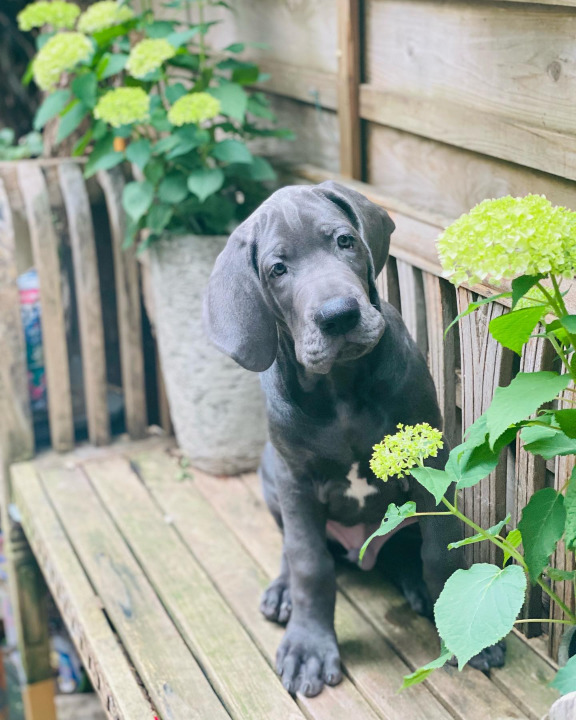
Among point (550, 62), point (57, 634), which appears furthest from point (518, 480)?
point (57, 634)

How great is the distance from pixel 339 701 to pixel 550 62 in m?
1.61

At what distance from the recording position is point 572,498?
67.4 inches

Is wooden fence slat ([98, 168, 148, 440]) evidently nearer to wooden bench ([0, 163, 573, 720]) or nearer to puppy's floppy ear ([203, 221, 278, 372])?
wooden bench ([0, 163, 573, 720])

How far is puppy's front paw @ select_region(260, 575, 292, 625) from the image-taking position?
2596 millimetres

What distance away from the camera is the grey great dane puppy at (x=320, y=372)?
1.95 m

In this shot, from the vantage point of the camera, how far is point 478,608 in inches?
65.1

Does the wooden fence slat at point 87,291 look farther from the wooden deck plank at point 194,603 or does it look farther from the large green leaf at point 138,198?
the large green leaf at point 138,198

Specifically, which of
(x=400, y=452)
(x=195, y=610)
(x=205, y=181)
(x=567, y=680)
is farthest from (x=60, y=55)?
(x=567, y=680)

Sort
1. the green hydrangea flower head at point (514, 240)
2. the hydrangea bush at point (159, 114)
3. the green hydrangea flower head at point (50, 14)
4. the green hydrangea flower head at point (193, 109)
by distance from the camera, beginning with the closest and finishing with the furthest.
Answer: the green hydrangea flower head at point (514, 240) → the green hydrangea flower head at point (193, 109) → the hydrangea bush at point (159, 114) → the green hydrangea flower head at point (50, 14)

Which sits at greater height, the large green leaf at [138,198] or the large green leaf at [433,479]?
the large green leaf at [138,198]

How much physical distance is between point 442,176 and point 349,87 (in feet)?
1.70

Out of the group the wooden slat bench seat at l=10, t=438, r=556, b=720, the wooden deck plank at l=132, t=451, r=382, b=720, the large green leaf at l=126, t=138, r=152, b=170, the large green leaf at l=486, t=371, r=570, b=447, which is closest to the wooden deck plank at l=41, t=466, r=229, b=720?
the wooden slat bench seat at l=10, t=438, r=556, b=720

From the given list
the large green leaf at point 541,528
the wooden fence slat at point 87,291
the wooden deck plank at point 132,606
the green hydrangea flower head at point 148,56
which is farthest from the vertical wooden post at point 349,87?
the large green leaf at point 541,528

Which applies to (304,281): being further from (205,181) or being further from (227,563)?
(227,563)
